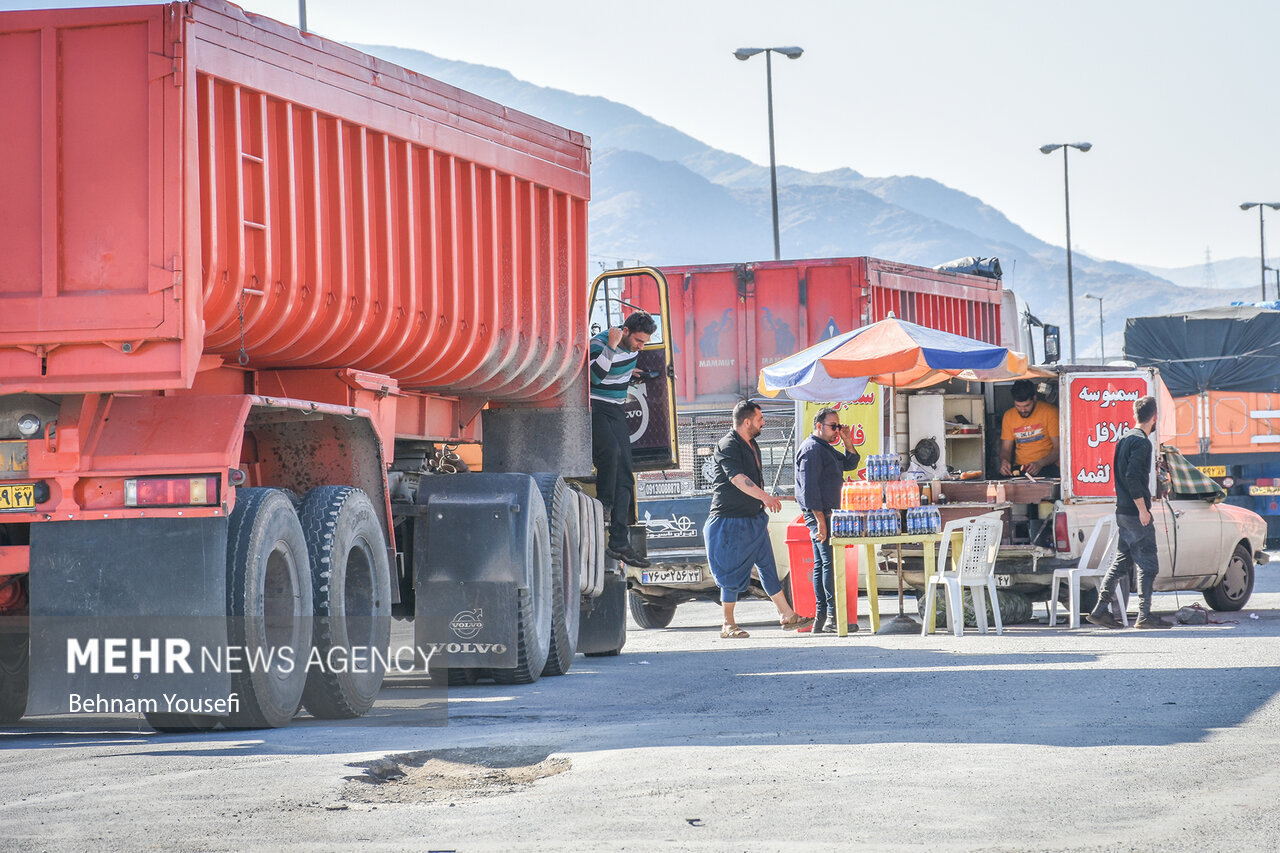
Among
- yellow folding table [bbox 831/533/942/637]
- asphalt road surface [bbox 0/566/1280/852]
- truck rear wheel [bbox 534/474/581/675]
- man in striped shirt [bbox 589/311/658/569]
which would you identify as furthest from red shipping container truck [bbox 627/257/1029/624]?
asphalt road surface [bbox 0/566/1280/852]

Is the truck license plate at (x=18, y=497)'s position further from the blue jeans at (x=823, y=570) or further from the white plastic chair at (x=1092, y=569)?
the white plastic chair at (x=1092, y=569)

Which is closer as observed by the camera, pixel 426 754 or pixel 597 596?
pixel 426 754

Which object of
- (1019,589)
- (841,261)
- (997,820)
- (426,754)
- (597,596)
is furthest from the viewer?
(841,261)

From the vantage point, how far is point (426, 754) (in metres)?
7.15

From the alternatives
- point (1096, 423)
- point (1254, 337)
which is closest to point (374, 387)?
point (1096, 423)

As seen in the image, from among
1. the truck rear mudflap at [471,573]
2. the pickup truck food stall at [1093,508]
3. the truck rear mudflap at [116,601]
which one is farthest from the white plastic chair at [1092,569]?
the truck rear mudflap at [116,601]

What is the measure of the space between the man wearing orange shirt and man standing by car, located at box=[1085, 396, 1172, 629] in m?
2.28

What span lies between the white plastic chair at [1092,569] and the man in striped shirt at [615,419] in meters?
3.82

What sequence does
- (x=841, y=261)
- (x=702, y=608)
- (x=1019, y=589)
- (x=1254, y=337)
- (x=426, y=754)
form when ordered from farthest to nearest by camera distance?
1. (x=1254, y=337)
2. (x=702, y=608)
3. (x=841, y=261)
4. (x=1019, y=589)
5. (x=426, y=754)

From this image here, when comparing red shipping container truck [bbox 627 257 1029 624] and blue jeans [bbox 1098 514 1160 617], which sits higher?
red shipping container truck [bbox 627 257 1029 624]

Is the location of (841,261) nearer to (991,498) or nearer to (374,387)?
(991,498)

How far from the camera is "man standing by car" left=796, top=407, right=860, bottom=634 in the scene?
1427cm

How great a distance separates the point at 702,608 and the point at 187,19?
13753mm

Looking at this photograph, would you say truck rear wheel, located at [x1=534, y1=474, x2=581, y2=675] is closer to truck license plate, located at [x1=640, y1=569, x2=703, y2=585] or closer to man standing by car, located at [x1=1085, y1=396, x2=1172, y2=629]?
truck license plate, located at [x1=640, y1=569, x2=703, y2=585]
